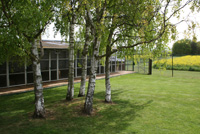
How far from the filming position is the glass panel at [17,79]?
12928 millimetres

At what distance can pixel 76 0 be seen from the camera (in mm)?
7820

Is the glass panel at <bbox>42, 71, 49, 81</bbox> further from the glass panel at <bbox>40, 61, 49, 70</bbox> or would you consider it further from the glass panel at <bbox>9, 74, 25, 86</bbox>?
the glass panel at <bbox>9, 74, 25, 86</bbox>

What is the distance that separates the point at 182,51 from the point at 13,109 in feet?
152

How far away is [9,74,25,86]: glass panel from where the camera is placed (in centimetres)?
1293

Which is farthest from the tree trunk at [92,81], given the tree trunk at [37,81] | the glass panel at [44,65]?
the glass panel at [44,65]

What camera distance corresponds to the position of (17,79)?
13250mm

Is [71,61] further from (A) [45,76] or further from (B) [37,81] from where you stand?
(A) [45,76]

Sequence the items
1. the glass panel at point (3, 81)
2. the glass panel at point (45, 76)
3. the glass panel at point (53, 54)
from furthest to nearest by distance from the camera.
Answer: the glass panel at point (53, 54)
the glass panel at point (45, 76)
the glass panel at point (3, 81)

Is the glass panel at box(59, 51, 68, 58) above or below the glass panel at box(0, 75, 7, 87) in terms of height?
above

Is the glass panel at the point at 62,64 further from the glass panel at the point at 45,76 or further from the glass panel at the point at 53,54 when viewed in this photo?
the glass panel at the point at 45,76

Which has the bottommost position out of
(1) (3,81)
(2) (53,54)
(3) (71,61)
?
(1) (3,81)

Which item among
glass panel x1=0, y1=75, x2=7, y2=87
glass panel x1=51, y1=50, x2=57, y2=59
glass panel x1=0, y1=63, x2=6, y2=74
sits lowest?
glass panel x1=0, y1=75, x2=7, y2=87

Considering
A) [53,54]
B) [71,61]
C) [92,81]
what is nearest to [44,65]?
[53,54]

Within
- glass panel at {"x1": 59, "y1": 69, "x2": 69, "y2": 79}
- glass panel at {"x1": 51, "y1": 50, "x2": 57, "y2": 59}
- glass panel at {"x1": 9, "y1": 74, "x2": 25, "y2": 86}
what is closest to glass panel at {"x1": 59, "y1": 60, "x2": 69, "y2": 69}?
glass panel at {"x1": 59, "y1": 69, "x2": 69, "y2": 79}
